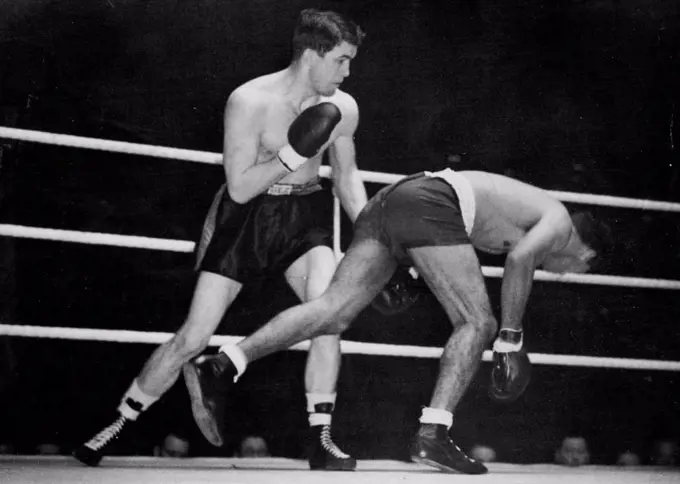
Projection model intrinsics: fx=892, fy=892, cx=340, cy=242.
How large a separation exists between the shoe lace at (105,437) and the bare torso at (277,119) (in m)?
0.69

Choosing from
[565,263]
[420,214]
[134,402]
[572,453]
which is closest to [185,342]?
[134,402]

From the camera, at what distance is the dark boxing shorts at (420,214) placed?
76.2 inches

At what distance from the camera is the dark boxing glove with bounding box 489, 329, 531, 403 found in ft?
6.44

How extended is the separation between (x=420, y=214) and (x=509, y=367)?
1.28 feet

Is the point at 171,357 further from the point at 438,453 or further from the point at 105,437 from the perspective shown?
the point at 438,453

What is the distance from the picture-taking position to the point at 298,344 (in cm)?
225

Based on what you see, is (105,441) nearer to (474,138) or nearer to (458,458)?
(458,458)

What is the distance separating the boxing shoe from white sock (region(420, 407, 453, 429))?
0.25 m

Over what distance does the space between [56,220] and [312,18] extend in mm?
995

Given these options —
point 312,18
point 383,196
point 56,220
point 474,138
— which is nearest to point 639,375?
point 474,138

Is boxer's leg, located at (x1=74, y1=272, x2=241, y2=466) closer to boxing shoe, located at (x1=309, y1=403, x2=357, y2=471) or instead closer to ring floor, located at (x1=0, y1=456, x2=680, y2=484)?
ring floor, located at (x1=0, y1=456, x2=680, y2=484)

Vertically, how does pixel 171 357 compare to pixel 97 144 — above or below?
below

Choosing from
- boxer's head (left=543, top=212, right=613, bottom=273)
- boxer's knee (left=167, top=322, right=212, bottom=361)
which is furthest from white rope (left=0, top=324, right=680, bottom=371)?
boxer's head (left=543, top=212, right=613, bottom=273)

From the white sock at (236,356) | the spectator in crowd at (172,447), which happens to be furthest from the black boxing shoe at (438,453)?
the spectator in crowd at (172,447)
